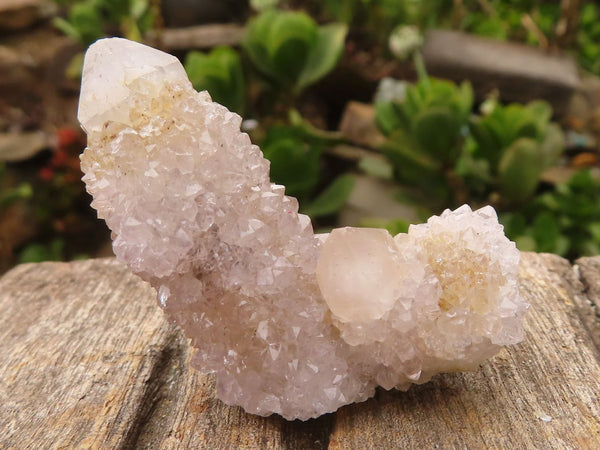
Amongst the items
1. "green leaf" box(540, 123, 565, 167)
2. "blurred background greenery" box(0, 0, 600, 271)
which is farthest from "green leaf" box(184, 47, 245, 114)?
"green leaf" box(540, 123, 565, 167)

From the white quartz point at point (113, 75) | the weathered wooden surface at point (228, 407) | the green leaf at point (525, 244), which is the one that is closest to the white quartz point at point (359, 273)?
the weathered wooden surface at point (228, 407)

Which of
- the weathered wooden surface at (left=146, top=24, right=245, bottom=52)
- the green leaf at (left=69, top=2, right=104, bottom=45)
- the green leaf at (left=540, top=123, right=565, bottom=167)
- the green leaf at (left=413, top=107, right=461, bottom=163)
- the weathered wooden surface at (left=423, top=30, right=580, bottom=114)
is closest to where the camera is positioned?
the green leaf at (left=413, top=107, right=461, bottom=163)

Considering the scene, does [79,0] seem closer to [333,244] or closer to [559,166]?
[559,166]

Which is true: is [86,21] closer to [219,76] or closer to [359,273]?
[219,76]

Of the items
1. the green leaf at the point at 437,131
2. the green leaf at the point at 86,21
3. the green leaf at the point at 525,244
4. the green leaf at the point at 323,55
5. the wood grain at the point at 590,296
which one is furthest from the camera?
the green leaf at the point at 86,21

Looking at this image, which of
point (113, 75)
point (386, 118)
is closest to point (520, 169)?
point (386, 118)

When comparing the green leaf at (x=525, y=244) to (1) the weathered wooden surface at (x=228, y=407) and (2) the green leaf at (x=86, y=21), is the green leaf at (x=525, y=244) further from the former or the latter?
(2) the green leaf at (x=86, y=21)

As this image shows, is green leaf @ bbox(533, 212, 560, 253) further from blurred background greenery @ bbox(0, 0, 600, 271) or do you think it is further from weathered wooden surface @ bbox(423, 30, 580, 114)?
weathered wooden surface @ bbox(423, 30, 580, 114)
